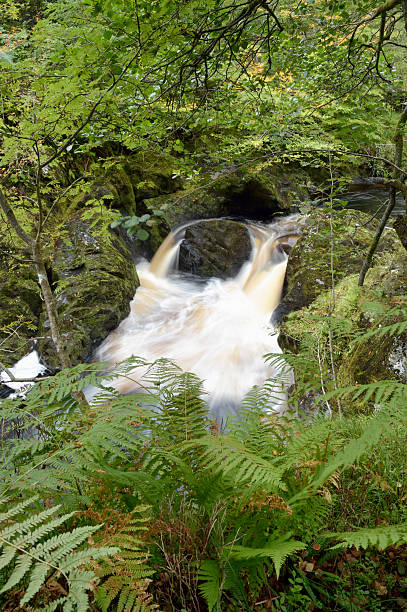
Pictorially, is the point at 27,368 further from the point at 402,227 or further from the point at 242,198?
the point at 242,198

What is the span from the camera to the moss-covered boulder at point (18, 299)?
7.13m

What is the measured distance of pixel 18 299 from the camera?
7.45 metres

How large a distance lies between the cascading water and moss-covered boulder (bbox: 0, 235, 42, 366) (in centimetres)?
161

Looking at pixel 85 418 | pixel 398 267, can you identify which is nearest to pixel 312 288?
pixel 398 267

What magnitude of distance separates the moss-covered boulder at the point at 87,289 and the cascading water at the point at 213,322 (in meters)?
0.44

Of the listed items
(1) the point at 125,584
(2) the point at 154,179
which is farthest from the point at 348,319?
(2) the point at 154,179

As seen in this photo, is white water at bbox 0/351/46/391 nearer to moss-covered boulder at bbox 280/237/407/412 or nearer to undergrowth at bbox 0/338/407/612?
moss-covered boulder at bbox 280/237/407/412

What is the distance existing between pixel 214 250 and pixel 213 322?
298cm

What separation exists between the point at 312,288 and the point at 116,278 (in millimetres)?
4635

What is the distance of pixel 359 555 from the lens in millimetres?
1631

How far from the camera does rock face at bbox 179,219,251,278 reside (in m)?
10.7

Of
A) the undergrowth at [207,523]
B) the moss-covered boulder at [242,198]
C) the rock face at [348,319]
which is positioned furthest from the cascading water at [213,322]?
the undergrowth at [207,523]

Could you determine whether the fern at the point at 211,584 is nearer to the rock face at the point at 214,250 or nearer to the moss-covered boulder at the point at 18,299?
the moss-covered boulder at the point at 18,299

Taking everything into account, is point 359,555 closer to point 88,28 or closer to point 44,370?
point 88,28
